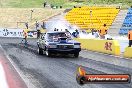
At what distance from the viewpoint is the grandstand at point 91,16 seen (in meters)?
54.8

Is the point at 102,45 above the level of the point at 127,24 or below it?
below

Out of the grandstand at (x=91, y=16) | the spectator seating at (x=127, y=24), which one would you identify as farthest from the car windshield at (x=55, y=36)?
the grandstand at (x=91, y=16)

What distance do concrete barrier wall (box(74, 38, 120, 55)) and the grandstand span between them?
24.0 metres

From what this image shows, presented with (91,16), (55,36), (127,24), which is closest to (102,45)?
(55,36)

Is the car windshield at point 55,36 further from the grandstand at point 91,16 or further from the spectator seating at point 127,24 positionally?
the grandstand at point 91,16

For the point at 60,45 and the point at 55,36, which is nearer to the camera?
the point at 60,45

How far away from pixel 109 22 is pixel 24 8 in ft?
56.5

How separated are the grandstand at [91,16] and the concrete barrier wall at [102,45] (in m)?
24.0

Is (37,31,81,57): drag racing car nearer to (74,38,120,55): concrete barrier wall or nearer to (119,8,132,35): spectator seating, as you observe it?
(74,38,120,55): concrete barrier wall

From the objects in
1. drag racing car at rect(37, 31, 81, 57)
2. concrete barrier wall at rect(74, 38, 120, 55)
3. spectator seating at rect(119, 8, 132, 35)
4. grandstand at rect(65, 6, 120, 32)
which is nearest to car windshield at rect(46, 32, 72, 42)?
drag racing car at rect(37, 31, 81, 57)

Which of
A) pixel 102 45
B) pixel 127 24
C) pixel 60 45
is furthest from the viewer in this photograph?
pixel 127 24

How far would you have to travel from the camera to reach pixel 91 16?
57.1 meters

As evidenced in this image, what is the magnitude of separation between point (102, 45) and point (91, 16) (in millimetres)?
31049

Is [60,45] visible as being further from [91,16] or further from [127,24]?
[91,16]
